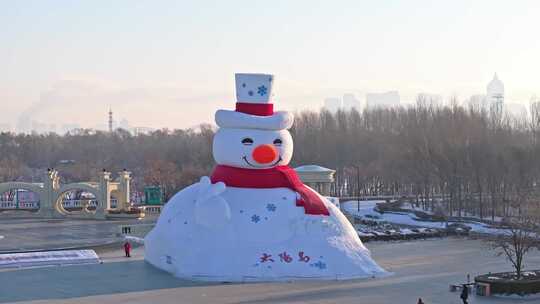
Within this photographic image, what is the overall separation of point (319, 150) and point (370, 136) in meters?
6.09

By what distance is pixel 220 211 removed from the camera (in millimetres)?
21438

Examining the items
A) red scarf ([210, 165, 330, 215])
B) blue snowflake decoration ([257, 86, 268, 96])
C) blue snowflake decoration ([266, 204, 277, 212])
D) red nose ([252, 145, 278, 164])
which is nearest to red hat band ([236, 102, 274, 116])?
blue snowflake decoration ([257, 86, 268, 96])

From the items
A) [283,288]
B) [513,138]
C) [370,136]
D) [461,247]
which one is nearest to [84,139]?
[370,136]

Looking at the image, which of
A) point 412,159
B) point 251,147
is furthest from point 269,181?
point 412,159

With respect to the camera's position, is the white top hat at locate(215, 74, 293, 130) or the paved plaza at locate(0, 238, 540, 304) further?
the white top hat at locate(215, 74, 293, 130)

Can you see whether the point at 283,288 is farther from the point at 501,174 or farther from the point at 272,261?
the point at 501,174

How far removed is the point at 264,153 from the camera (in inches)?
Result: 862

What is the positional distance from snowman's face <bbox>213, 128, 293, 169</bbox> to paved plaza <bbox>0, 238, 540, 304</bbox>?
3477mm

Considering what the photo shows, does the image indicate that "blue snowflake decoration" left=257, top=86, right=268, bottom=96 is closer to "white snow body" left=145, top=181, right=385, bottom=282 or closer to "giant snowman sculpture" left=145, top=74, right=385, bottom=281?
"giant snowman sculpture" left=145, top=74, right=385, bottom=281

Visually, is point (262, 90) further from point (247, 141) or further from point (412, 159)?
point (412, 159)

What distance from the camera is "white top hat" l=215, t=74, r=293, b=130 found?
22.0 meters

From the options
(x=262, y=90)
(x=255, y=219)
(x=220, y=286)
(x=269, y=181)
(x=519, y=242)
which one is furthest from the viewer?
(x=269, y=181)

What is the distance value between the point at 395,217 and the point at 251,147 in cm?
2403

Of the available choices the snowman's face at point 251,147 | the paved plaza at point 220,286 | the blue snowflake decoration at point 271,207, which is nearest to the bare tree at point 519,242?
the paved plaza at point 220,286
